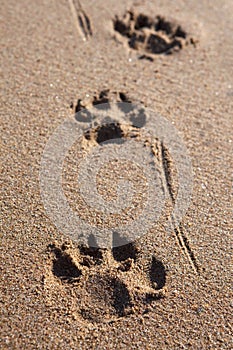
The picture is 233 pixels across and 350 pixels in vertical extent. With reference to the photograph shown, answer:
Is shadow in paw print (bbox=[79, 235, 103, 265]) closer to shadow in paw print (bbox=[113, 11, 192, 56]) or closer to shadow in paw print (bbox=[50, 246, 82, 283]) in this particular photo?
shadow in paw print (bbox=[50, 246, 82, 283])

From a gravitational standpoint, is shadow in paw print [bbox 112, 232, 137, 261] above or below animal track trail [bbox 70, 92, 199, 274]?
below

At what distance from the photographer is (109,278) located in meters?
1.66

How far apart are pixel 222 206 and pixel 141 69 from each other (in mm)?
832

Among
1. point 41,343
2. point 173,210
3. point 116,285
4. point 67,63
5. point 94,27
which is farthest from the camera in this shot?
point 94,27

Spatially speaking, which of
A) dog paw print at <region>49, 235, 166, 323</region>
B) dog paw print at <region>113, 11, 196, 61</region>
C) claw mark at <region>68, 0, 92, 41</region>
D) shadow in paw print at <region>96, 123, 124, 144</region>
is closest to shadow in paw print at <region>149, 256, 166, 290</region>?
dog paw print at <region>49, 235, 166, 323</region>

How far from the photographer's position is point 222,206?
6.07 ft

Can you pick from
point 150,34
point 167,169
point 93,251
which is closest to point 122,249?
point 93,251

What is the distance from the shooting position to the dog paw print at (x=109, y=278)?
1.61 m

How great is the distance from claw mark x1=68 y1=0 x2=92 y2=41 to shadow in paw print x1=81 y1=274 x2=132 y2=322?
1314 millimetres

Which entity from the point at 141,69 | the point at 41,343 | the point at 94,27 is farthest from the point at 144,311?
the point at 94,27

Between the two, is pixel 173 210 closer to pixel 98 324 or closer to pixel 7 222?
pixel 98 324

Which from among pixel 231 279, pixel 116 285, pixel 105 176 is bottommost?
pixel 231 279

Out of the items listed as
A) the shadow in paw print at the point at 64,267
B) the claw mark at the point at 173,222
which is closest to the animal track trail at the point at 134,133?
the claw mark at the point at 173,222

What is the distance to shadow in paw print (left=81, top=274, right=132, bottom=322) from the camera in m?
1.60
